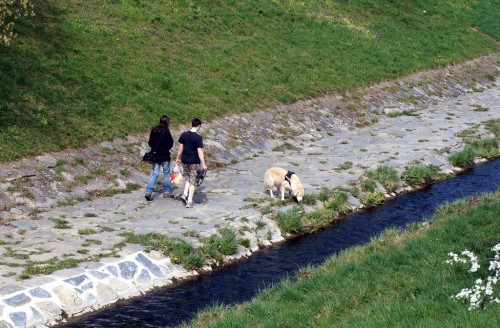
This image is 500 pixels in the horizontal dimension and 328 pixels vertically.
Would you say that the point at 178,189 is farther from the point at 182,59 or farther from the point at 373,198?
the point at 182,59

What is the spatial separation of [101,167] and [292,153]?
911cm

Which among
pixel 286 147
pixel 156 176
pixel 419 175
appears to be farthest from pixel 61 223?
pixel 419 175

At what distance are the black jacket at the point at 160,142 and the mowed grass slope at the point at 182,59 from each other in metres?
3.79

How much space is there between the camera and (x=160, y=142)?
21.2 m

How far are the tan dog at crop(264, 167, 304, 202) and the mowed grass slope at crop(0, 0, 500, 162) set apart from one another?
6741 millimetres

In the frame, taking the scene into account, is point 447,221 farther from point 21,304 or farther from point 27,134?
point 27,134

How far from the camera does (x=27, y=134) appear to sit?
74.3 ft

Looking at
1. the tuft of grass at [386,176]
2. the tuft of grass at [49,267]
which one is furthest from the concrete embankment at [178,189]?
the tuft of grass at [386,176]

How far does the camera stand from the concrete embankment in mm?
15195

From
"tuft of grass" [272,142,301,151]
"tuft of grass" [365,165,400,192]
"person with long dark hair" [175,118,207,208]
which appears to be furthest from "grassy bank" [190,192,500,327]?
"tuft of grass" [272,142,301,151]

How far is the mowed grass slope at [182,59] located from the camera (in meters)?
25.0

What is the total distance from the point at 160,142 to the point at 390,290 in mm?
10896

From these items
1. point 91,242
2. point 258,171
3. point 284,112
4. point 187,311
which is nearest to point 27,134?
point 91,242

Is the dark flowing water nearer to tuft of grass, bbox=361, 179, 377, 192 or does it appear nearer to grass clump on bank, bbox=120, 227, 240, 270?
grass clump on bank, bbox=120, 227, 240, 270
